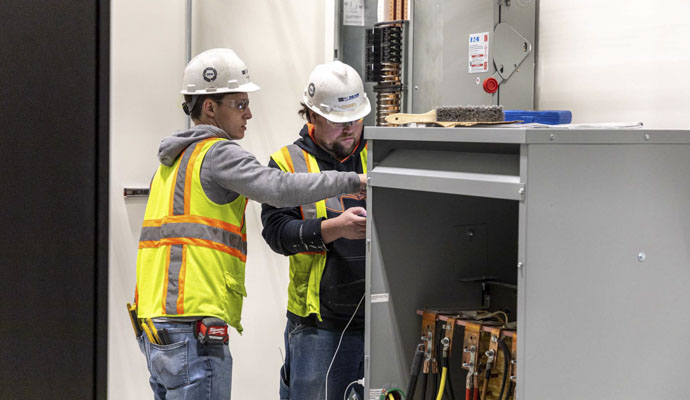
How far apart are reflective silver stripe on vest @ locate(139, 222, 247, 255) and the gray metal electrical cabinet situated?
1.66 ft

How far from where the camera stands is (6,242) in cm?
125

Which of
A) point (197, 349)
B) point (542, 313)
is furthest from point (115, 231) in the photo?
point (542, 313)

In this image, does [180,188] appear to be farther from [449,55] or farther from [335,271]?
[449,55]

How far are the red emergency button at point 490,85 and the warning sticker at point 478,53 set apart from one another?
0.03 metres

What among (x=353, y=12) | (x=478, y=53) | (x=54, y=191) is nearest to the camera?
(x=54, y=191)

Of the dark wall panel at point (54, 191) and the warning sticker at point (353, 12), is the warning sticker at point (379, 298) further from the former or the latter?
the warning sticker at point (353, 12)

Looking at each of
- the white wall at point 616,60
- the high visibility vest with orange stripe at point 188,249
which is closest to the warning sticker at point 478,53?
the white wall at point 616,60

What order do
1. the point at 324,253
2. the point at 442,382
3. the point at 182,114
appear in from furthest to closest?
the point at 182,114 → the point at 324,253 → the point at 442,382

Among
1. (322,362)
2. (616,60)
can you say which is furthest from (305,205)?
(616,60)

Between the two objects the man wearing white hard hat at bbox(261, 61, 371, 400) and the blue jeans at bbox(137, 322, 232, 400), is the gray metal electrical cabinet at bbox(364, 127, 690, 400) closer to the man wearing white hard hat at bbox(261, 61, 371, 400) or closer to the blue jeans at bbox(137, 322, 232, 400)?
the man wearing white hard hat at bbox(261, 61, 371, 400)

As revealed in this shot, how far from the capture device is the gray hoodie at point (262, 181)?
6.22ft

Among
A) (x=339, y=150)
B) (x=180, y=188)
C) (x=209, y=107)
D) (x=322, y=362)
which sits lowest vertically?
(x=322, y=362)

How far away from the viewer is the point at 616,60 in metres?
1.99

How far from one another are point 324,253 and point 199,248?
1.07ft
